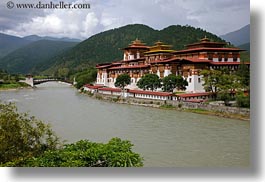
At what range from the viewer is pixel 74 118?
516 cm

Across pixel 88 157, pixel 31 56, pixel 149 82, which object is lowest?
pixel 88 157

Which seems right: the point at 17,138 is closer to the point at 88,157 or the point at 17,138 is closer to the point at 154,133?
the point at 88,157

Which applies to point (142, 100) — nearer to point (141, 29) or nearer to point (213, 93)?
point (213, 93)

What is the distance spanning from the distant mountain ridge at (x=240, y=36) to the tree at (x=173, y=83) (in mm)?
4075

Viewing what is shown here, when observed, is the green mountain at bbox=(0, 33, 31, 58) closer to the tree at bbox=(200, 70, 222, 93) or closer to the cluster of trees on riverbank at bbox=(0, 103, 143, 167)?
the cluster of trees on riverbank at bbox=(0, 103, 143, 167)

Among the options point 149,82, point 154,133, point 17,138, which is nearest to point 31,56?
point 154,133

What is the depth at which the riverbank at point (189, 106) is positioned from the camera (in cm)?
623

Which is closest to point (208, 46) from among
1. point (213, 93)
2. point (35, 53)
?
point (213, 93)

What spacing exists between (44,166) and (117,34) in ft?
8.29

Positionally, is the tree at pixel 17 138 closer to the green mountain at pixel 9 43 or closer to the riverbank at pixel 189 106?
the green mountain at pixel 9 43

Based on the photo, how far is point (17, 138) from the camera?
12.3 feet

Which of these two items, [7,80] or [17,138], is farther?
[7,80]

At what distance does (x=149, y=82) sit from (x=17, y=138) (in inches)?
241

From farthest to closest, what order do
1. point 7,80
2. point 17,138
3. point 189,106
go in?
point 189,106 < point 7,80 < point 17,138
